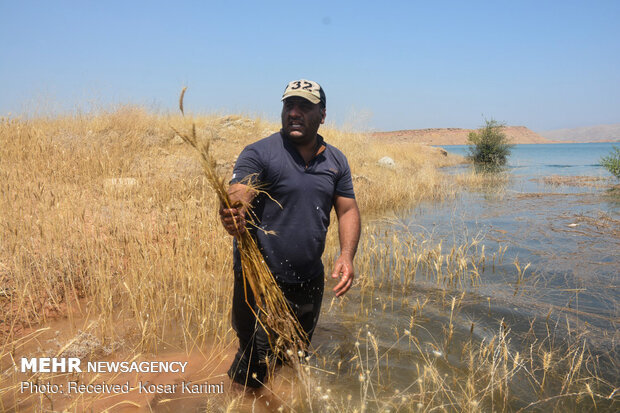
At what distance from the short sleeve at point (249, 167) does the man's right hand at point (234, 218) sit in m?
0.29

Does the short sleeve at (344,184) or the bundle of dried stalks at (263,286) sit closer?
the bundle of dried stalks at (263,286)

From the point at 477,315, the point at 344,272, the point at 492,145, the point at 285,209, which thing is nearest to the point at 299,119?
the point at 285,209

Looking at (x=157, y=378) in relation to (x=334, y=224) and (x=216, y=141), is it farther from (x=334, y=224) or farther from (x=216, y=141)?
(x=216, y=141)

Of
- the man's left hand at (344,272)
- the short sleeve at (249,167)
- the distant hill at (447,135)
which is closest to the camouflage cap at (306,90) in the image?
the short sleeve at (249,167)

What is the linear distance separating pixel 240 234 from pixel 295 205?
0.43 metres

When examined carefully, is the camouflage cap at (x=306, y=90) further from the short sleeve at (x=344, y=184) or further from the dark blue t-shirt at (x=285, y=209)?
the short sleeve at (x=344, y=184)

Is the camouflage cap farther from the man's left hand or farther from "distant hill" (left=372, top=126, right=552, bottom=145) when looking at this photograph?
"distant hill" (left=372, top=126, right=552, bottom=145)

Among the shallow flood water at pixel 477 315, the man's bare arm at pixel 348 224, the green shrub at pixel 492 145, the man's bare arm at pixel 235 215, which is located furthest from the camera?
the green shrub at pixel 492 145

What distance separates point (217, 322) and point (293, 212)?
1.76 metres

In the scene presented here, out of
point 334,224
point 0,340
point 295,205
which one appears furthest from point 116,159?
point 295,205

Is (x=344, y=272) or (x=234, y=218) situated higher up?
(x=234, y=218)

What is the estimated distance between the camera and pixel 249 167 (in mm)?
2188

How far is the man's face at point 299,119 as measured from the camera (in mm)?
2334

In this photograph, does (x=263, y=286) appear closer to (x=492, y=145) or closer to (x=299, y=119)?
(x=299, y=119)
